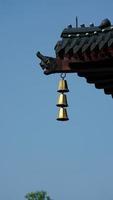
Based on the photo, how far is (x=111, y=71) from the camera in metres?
7.71

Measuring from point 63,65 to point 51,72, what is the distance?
253 millimetres

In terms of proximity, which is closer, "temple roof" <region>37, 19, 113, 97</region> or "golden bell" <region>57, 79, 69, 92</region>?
"temple roof" <region>37, 19, 113, 97</region>

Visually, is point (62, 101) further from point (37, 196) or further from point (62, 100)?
point (37, 196)

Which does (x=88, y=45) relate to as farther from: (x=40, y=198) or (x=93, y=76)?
(x=40, y=198)

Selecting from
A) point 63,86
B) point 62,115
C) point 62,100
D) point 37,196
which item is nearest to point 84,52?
point 63,86

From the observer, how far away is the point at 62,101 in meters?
8.52

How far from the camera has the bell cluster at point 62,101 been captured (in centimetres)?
845

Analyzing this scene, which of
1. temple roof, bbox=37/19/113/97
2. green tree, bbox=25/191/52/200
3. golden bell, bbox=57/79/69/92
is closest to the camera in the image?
temple roof, bbox=37/19/113/97

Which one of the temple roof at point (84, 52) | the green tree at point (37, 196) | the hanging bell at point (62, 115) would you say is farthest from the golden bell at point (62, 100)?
the green tree at point (37, 196)

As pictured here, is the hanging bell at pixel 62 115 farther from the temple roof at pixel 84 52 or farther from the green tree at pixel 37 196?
the green tree at pixel 37 196

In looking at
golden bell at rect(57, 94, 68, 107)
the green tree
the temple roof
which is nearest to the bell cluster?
golden bell at rect(57, 94, 68, 107)

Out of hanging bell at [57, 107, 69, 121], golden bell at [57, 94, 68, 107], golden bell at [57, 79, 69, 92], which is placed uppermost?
golden bell at [57, 79, 69, 92]

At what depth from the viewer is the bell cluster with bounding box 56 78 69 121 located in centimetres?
845

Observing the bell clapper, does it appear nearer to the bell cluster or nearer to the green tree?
the bell cluster
